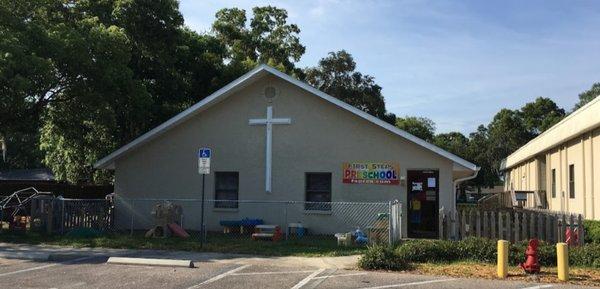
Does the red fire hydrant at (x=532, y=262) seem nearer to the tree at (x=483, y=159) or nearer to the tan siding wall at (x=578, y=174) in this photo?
the tan siding wall at (x=578, y=174)

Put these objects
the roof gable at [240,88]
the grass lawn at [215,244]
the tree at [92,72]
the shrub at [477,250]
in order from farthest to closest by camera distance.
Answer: the tree at [92,72] < the roof gable at [240,88] < the grass lawn at [215,244] < the shrub at [477,250]

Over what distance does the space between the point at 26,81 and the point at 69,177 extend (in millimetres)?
14320

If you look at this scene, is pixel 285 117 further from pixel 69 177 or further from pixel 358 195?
pixel 69 177

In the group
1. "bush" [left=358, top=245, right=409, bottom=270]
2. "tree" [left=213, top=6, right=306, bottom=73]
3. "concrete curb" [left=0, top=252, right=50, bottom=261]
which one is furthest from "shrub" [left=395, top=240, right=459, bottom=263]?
"tree" [left=213, top=6, right=306, bottom=73]

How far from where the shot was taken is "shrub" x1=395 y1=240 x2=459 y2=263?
12844mm

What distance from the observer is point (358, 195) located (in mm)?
19062

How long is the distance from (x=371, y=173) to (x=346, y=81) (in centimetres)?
3426

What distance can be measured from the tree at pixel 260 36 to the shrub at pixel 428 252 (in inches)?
1009

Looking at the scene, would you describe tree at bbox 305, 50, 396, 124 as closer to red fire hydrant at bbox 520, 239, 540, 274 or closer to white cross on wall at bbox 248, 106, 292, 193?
white cross on wall at bbox 248, 106, 292, 193

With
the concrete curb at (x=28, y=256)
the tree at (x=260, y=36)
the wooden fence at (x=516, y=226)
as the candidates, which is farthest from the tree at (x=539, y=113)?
the concrete curb at (x=28, y=256)

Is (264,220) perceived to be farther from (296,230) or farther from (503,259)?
(503,259)

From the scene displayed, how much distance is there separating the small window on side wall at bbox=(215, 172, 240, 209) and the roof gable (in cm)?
238

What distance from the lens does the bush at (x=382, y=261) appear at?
12086 millimetres

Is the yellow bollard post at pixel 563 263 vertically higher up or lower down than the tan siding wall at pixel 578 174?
lower down
